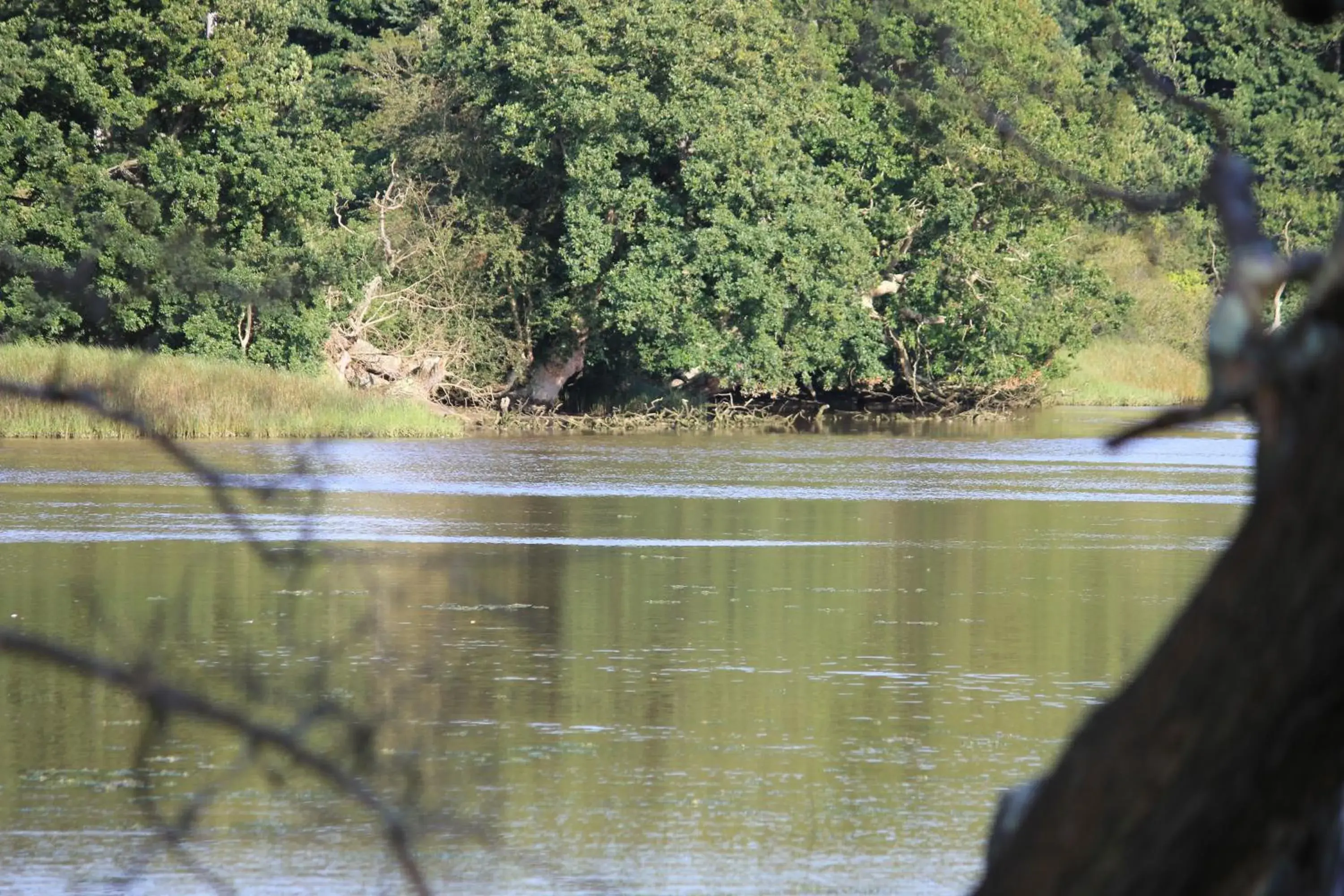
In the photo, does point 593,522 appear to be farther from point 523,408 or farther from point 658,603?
point 523,408

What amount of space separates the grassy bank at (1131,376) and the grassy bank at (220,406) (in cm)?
1938

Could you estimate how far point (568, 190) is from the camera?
3644 cm

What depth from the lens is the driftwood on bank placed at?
210 centimetres

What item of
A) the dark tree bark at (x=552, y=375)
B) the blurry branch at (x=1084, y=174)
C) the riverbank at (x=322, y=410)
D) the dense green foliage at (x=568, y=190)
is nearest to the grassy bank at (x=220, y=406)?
the riverbank at (x=322, y=410)

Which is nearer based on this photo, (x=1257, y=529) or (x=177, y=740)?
(x=1257, y=529)

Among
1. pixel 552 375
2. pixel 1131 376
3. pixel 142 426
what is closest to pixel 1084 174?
pixel 142 426

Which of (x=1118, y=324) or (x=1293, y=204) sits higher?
(x=1293, y=204)

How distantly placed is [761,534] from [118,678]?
1647 cm

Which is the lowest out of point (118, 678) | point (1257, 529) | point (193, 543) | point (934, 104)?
point (193, 543)

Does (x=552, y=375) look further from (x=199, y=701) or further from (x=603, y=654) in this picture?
(x=199, y=701)

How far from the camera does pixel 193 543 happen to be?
1762 cm

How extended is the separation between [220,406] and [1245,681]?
2919 centimetres

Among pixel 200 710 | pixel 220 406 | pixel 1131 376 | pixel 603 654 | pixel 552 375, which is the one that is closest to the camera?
pixel 200 710

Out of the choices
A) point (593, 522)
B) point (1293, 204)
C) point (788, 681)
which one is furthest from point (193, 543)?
point (1293, 204)
